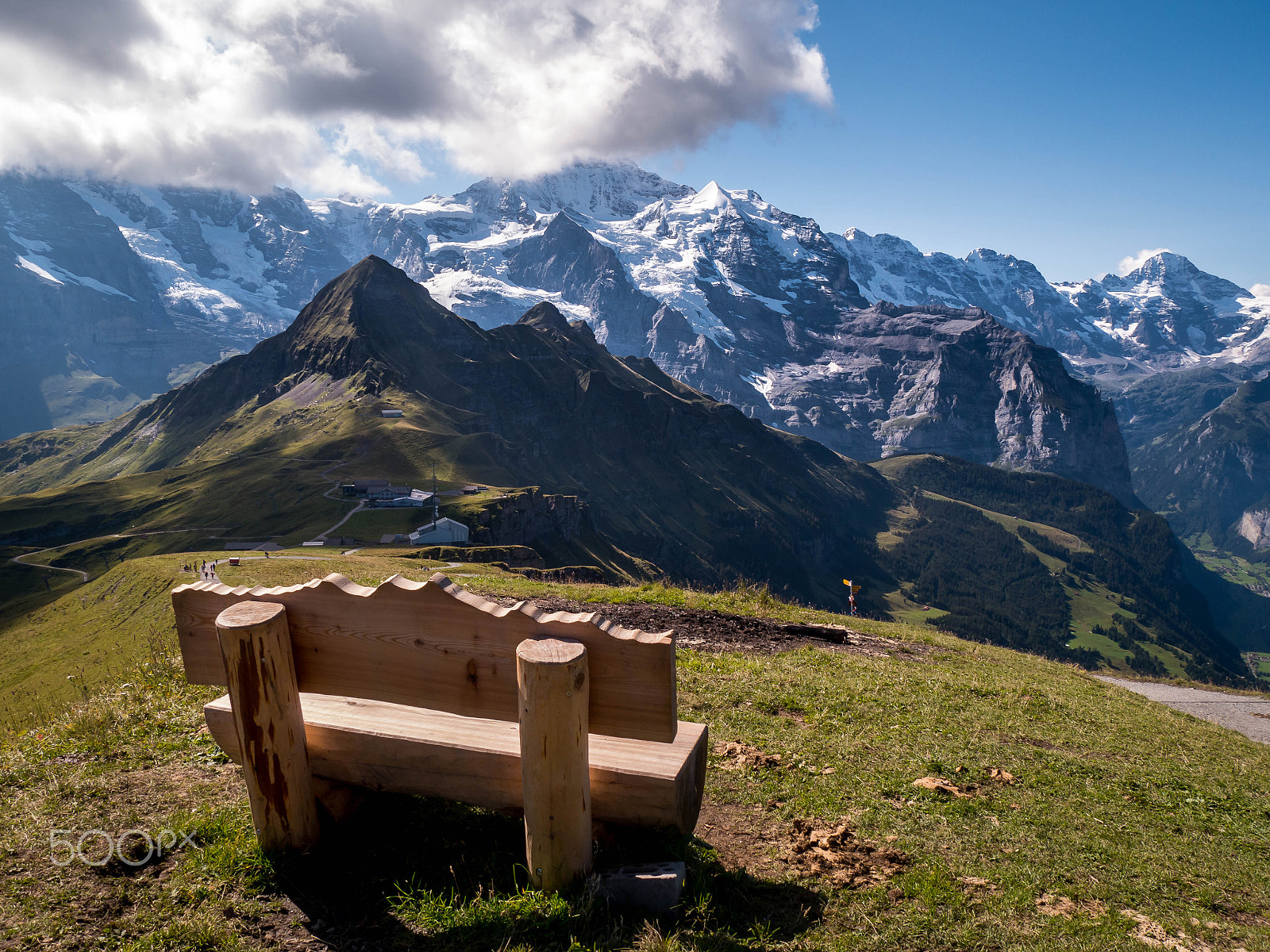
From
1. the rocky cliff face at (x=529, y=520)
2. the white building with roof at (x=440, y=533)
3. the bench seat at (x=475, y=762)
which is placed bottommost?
the rocky cliff face at (x=529, y=520)

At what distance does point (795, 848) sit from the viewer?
6.38 meters

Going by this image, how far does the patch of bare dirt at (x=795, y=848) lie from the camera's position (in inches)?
237

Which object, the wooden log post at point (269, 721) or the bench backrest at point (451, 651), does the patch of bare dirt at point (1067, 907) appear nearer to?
the bench backrest at point (451, 651)

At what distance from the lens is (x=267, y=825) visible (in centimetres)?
548

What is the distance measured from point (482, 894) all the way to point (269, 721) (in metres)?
2.06

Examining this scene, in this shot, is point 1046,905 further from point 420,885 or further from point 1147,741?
point 1147,741

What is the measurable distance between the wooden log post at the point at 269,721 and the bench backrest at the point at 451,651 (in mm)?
199

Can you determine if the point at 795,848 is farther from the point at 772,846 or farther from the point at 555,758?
the point at 555,758

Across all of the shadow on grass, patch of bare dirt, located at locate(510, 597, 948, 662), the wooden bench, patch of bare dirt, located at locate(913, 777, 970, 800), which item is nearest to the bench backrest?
the wooden bench

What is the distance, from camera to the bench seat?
517cm

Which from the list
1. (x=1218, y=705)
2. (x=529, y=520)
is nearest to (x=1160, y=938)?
(x=1218, y=705)

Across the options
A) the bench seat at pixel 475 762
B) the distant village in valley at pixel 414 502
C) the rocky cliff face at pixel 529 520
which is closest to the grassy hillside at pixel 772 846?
the bench seat at pixel 475 762

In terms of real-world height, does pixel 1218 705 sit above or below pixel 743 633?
below

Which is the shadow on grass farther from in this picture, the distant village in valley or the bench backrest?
the distant village in valley
